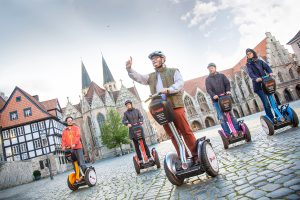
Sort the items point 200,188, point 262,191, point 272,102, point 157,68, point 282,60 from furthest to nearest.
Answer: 1. point 282,60
2. point 272,102
3. point 157,68
4. point 200,188
5. point 262,191

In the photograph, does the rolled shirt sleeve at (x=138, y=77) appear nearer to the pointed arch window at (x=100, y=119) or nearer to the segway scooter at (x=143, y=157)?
the segway scooter at (x=143, y=157)

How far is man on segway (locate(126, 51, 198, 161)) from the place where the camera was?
3.86 metres

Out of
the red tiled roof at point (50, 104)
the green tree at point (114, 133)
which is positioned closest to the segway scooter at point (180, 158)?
the green tree at point (114, 133)

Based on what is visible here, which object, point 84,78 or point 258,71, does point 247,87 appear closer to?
point 84,78

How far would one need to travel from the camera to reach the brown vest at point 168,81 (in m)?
3.86

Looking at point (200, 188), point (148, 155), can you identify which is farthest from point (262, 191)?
point (148, 155)

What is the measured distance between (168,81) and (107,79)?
64338 mm

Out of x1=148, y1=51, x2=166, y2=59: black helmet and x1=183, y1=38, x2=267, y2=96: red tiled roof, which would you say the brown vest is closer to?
x1=148, y1=51, x2=166, y2=59: black helmet

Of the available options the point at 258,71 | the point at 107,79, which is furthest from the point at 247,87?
the point at 258,71

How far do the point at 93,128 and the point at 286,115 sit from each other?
1760 inches

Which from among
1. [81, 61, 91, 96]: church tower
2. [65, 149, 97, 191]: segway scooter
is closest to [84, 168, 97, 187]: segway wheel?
[65, 149, 97, 191]: segway scooter

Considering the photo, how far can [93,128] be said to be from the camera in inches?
1902

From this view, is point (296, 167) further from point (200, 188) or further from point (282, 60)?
point (282, 60)

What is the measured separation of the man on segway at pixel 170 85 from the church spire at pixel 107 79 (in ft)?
206
